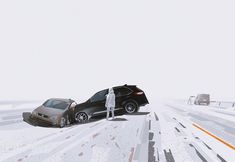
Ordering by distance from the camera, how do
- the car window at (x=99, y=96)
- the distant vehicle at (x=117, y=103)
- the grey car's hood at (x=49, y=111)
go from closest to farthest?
the grey car's hood at (x=49, y=111), the distant vehicle at (x=117, y=103), the car window at (x=99, y=96)

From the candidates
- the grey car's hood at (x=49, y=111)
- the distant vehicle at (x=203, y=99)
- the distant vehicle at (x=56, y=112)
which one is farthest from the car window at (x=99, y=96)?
the distant vehicle at (x=203, y=99)

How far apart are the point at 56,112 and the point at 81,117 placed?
3.00m

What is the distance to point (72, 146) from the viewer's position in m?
10.1

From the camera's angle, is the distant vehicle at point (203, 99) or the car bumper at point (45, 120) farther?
the distant vehicle at point (203, 99)

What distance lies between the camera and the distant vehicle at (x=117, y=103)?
61.0ft

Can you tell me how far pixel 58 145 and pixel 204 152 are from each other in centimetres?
395

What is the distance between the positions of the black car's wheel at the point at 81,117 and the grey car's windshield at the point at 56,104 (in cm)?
141

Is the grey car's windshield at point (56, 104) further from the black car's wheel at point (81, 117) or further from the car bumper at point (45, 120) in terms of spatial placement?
the black car's wheel at point (81, 117)

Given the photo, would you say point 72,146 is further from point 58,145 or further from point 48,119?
point 48,119

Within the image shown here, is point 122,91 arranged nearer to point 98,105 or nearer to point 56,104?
point 98,105

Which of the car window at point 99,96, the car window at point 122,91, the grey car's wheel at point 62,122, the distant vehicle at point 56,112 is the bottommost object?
the grey car's wheel at point 62,122

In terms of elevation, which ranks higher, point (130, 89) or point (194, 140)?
point (130, 89)

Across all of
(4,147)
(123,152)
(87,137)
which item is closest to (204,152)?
(123,152)

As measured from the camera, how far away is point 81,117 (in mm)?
18547
